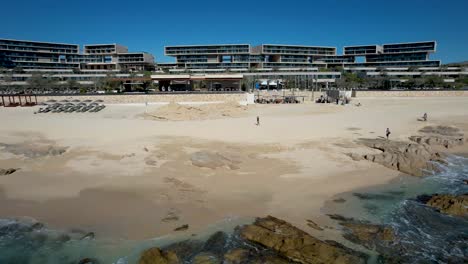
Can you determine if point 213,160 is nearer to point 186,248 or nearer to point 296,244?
point 186,248

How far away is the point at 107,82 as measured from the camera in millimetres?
65438

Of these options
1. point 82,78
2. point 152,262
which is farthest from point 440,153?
point 82,78

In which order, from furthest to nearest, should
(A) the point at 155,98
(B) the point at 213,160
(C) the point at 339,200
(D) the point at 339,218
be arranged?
(A) the point at 155,98 → (B) the point at 213,160 → (C) the point at 339,200 → (D) the point at 339,218

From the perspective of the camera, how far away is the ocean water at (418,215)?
345 inches

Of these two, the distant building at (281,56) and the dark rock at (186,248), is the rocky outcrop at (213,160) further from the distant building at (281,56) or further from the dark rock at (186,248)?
the distant building at (281,56)

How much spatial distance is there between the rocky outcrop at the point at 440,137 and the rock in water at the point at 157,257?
19152 millimetres

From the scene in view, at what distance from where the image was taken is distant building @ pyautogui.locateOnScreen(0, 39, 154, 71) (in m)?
111

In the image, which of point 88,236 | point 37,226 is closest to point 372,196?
point 88,236

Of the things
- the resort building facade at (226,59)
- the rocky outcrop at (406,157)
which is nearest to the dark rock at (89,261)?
the rocky outcrop at (406,157)

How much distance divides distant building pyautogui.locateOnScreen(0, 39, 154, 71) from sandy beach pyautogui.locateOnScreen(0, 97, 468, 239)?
333 feet

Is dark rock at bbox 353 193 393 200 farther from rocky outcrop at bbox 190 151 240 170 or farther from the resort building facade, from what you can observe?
the resort building facade

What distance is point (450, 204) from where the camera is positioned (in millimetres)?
11281

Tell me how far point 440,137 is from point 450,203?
13.4 metres

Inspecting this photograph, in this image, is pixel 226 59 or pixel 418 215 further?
pixel 226 59
